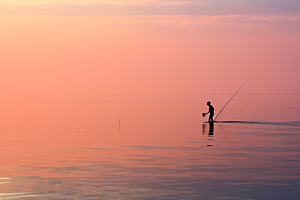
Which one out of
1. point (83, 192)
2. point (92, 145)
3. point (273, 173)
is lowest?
point (83, 192)

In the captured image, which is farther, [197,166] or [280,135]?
[280,135]

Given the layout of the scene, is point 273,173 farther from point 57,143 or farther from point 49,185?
point 57,143

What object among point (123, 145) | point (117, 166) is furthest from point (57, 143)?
point (117, 166)

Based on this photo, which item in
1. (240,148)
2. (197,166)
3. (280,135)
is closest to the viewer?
(197,166)

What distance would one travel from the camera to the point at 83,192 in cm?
1163

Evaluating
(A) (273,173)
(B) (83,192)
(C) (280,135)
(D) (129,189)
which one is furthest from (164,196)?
(C) (280,135)

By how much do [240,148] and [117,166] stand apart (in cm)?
709

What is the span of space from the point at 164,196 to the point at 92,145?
1169cm

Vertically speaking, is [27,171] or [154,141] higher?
[154,141]

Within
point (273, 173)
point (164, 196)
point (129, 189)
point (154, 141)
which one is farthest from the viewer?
point (154, 141)

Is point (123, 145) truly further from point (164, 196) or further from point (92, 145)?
point (164, 196)

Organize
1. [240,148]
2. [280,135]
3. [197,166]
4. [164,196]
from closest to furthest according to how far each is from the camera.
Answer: [164,196], [197,166], [240,148], [280,135]

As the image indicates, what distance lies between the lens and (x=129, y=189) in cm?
1195

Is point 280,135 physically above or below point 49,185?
above
